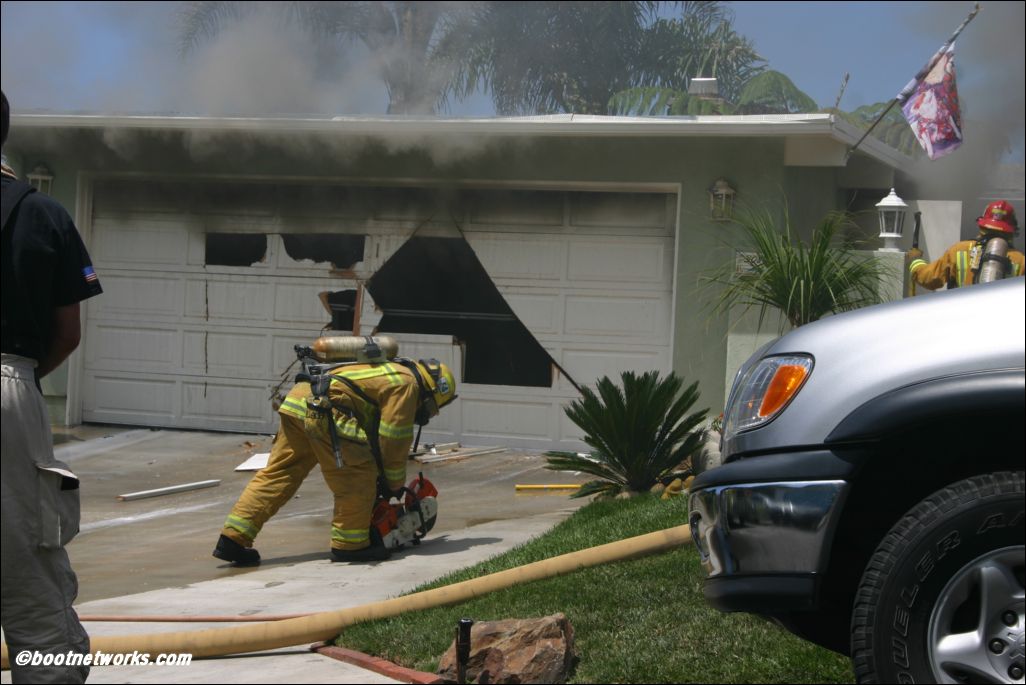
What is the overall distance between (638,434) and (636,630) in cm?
348

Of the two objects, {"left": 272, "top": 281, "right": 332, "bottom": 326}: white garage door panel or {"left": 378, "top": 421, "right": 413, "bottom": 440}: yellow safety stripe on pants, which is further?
{"left": 272, "top": 281, "right": 332, "bottom": 326}: white garage door panel

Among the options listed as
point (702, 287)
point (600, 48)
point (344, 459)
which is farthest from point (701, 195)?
point (600, 48)

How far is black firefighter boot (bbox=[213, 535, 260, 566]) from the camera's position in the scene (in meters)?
7.12

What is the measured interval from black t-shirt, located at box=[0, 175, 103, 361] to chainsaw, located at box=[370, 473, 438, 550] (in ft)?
12.7

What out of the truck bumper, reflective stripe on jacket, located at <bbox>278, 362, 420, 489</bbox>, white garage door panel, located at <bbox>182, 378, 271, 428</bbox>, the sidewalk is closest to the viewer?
the truck bumper

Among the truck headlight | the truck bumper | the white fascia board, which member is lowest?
the truck bumper

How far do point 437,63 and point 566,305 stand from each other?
29.6 feet

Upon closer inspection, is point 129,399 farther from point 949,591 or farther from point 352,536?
point 949,591

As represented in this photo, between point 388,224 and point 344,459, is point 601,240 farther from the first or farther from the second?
point 344,459

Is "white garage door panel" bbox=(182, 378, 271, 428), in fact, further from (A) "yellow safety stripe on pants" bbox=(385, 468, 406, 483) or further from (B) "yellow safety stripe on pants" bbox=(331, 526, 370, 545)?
(B) "yellow safety stripe on pants" bbox=(331, 526, 370, 545)

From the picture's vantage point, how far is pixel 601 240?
1141 centimetres

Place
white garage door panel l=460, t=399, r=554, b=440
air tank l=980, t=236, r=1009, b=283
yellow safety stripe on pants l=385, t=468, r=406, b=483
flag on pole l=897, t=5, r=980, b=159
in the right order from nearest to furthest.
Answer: yellow safety stripe on pants l=385, t=468, r=406, b=483 → air tank l=980, t=236, r=1009, b=283 → flag on pole l=897, t=5, r=980, b=159 → white garage door panel l=460, t=399, r=554, b=440

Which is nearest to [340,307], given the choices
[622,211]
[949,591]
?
[622,211]

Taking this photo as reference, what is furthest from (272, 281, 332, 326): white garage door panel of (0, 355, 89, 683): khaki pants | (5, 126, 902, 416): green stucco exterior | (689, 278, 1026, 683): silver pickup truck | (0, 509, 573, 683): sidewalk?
(689, 278, 1026, 683): silver pickup truck
